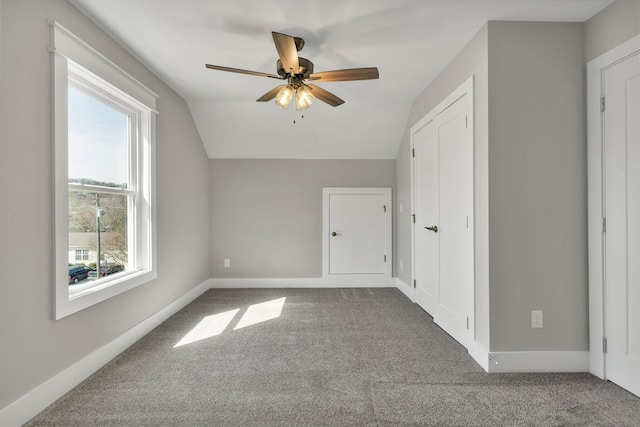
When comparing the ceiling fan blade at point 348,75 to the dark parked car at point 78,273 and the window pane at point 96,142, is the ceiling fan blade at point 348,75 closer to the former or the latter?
the window pane at point 96,142

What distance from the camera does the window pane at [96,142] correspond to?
218cm

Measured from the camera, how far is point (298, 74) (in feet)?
7.97

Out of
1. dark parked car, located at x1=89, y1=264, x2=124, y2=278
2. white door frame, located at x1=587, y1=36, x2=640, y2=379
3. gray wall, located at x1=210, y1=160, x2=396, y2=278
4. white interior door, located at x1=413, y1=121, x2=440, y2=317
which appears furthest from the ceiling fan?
gray wall, located at x1=210, y1=160, x2=396, y2=278

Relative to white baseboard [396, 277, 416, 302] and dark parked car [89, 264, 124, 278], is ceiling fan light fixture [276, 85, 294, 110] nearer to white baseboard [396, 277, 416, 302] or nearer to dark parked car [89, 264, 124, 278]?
dark parked car [89, 264, 124, 278]

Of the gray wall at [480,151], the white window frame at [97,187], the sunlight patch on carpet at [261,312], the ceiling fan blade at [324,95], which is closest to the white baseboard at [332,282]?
the sunlight patch on carpet at [261,312]

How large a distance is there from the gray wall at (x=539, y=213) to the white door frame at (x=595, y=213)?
4 centimetres

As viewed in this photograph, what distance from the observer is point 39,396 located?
176cm

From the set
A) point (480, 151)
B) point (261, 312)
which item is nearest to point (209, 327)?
point (261, 312)

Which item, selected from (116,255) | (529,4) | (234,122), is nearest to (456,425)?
(529,4)

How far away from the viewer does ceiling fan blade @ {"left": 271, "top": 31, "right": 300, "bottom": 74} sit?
1.96 m

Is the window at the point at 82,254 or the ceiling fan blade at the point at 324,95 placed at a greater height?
the ceiling fan blade at the point at 324,95

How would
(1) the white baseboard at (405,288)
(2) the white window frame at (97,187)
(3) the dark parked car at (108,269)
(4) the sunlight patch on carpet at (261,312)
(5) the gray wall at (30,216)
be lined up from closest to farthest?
1. (5) the gray wall at (30,216)
2. (2) the white window frame at (97,187)
3. (3) the dark parked car at (108,269)
4. (4) the sunlight patch on carpet at (261,312)
5. (1) the white baseboard at (405,288)

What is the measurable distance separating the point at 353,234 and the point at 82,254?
10.8 ft

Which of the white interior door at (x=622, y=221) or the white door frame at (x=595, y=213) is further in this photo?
the white door frame at (x=595, y=213)
